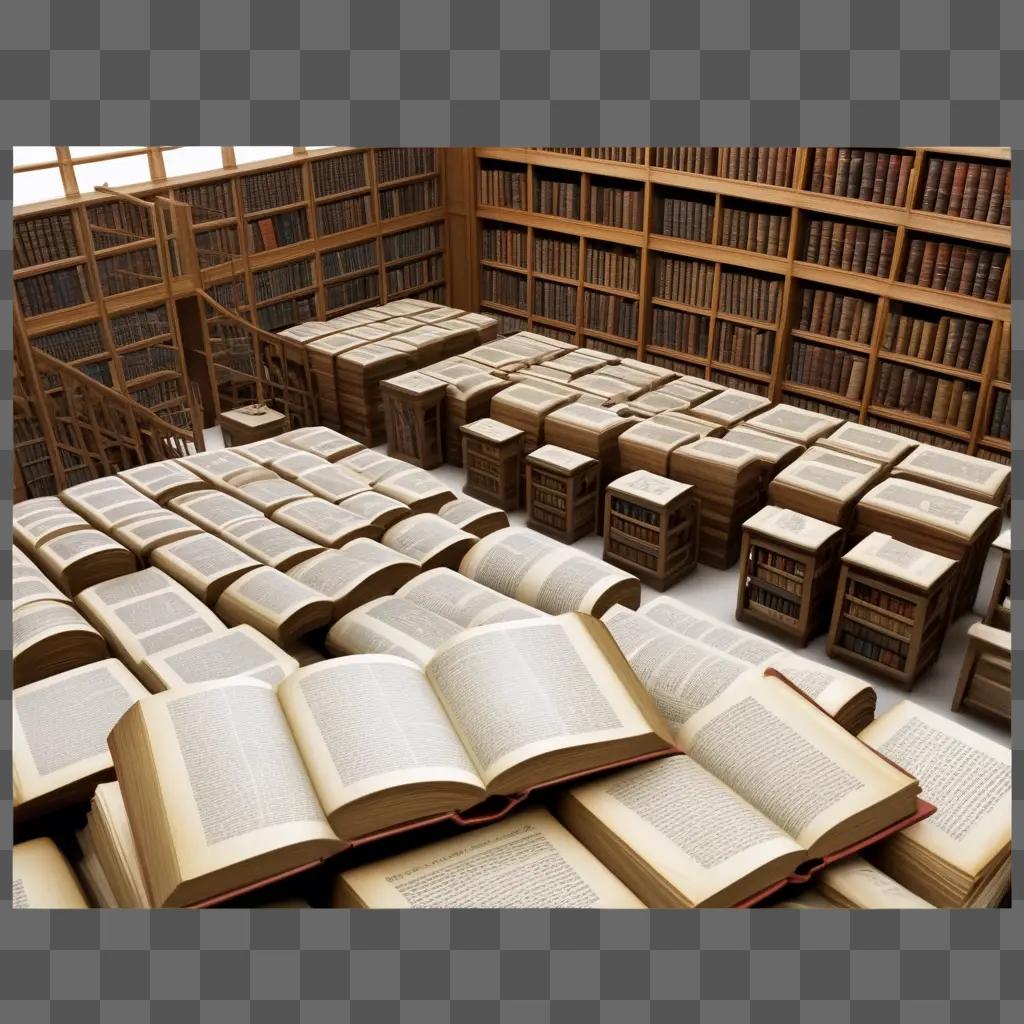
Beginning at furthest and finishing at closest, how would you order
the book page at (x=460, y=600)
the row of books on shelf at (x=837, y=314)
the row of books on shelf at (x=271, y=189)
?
the row of books on shelf at (x=271, y=189)
the row of books on shelf at (x=837, y=314)
the book page at (x=460, y=600)

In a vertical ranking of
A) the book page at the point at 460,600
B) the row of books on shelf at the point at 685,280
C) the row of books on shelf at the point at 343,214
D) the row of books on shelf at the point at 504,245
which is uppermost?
the row of books on shelf at the point at 343,214

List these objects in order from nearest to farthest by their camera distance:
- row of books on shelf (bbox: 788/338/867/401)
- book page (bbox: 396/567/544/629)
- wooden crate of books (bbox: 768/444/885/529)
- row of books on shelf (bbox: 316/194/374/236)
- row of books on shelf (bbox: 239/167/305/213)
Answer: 1. book page (bbox: 396/567/544/629)
2. wooden crate of books (bbox: 768/444/885/529)
3. row of books on shelf (bbox: 788/338/867/401)
4. row of books on shelf (bbox: 239/167/305/213)
5. row of books on shelf (bbox: 316/194/374/236)

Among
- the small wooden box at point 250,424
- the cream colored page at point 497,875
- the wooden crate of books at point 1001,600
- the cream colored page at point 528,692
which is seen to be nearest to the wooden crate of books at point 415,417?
the small wooden box at point 250,424

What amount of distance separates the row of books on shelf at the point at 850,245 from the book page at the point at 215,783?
5159 mm

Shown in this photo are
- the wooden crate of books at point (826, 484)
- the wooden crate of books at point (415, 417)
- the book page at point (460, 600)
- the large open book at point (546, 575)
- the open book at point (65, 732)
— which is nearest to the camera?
the open book at point (65, 732)

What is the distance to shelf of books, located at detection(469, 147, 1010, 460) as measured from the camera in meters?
5.69

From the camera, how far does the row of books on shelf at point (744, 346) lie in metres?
6.73

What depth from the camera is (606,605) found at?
357cm

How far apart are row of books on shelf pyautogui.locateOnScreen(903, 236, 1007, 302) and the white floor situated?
162 centimetres

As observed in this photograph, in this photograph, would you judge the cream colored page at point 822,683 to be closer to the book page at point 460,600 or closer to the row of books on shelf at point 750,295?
the book page at point 460,600

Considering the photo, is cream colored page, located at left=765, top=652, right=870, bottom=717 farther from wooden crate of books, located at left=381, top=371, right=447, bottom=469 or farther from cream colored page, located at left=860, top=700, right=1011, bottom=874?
wooden crate of books, located at left=381, top=371, right=447, bottom=469

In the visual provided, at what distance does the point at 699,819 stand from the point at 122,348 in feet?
18.4

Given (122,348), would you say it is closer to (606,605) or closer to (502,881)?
(606,605)

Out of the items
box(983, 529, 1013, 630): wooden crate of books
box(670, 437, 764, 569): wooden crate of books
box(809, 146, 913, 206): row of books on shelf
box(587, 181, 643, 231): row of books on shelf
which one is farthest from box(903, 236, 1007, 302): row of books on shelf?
box(983, 529, 1013, 630): wooden crate of books
